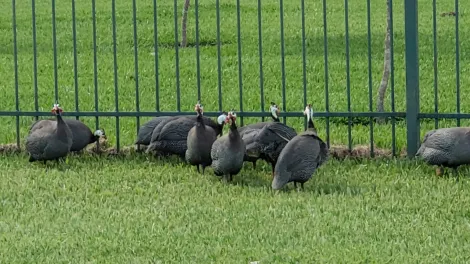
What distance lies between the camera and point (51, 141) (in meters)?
10.2

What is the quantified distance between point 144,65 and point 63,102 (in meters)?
2.37

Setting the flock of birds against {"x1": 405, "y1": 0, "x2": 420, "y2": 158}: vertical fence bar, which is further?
{"x1": 405, "y1": 0, "x2": 420, "y2": 158}: vertical fence bar

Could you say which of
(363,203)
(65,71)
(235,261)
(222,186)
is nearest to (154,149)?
(222,186)

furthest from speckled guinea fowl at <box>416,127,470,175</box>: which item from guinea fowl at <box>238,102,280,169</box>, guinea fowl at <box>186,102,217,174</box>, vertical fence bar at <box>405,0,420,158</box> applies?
guinea fowl at <box>186,102,217,174</box>

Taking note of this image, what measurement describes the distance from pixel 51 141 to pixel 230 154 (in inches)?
64.2

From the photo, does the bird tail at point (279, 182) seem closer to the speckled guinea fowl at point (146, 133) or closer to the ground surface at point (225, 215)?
the ground surface at point (225, 215)

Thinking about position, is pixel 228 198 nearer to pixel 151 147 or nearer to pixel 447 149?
pixel 151 147

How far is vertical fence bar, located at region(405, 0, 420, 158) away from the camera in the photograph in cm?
1047

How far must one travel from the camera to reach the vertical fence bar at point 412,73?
10.5 metres

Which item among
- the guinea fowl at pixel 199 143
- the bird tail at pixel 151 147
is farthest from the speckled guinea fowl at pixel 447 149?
the bird tail at pixel 151 147

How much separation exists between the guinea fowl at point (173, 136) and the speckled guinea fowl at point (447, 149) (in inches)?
70.3

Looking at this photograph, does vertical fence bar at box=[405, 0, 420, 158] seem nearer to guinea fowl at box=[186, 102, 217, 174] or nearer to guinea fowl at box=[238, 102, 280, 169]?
guinea fowl at box=[238, 102, 280, 169]

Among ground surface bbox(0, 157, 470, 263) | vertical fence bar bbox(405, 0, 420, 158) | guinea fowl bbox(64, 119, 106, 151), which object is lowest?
ground surface bbox(0, 157, 470, 263)

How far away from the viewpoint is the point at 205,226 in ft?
27.2
